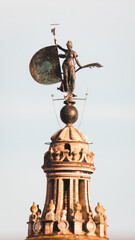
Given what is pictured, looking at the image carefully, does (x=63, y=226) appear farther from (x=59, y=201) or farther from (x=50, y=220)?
(x=59, y=201)

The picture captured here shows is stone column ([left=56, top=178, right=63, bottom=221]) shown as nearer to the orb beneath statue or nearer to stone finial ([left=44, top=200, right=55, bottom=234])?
stone finial ([left=44, top=200, right=55, bottom=234])

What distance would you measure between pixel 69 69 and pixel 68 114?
8.37 ft

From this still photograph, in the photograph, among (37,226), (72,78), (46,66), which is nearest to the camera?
(37,226)

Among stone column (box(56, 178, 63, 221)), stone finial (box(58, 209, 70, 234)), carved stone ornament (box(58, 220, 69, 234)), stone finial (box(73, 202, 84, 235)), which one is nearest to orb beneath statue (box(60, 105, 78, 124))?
stone column (box(56, 178, 63, 221))

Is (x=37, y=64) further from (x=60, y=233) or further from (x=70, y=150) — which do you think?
(x=60, y=233)

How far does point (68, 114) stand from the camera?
5197 centimetres

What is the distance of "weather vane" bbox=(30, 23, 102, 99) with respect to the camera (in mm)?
52500

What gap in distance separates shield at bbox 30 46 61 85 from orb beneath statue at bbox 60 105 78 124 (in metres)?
1.84

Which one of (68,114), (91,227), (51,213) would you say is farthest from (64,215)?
(68,114)

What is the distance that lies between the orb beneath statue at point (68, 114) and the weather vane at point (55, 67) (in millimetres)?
807

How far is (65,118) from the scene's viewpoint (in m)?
52.1

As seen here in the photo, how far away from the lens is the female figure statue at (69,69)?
5250cm

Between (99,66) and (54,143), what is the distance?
5166 millimetres

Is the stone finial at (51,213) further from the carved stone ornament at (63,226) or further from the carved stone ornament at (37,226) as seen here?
the carved stone ornament at (37,226)
